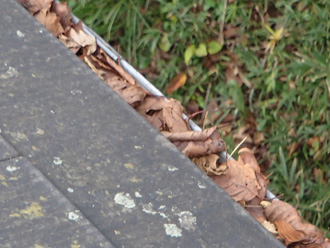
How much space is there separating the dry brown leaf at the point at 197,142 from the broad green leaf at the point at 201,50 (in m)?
1.99

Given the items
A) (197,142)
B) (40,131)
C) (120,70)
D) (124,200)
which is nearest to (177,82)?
(120,70)

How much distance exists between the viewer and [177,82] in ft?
12.6

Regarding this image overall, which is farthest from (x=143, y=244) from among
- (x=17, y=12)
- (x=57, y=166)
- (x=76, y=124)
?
(x=17, y=12)

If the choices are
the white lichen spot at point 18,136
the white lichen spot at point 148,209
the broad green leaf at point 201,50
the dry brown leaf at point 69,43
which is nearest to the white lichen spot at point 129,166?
the white lichen spot at point 148,209

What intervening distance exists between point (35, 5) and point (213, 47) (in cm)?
182

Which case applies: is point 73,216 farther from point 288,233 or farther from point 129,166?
point 288,233

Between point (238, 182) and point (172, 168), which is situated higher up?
point (172, 168)

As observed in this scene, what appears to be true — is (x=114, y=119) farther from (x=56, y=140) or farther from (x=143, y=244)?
(x=143, y=244)

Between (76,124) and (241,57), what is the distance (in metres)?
2.30

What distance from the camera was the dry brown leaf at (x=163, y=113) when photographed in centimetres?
182

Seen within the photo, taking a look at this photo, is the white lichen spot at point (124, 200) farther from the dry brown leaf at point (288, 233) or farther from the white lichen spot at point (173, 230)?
the dry brown leaf at point (288, 233)

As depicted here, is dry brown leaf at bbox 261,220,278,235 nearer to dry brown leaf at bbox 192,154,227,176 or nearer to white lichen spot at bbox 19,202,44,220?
dry brown leaf at bbox 192,154,227,176

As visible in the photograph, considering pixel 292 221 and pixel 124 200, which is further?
pixel 292 221

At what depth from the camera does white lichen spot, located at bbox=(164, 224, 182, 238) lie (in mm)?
1342
